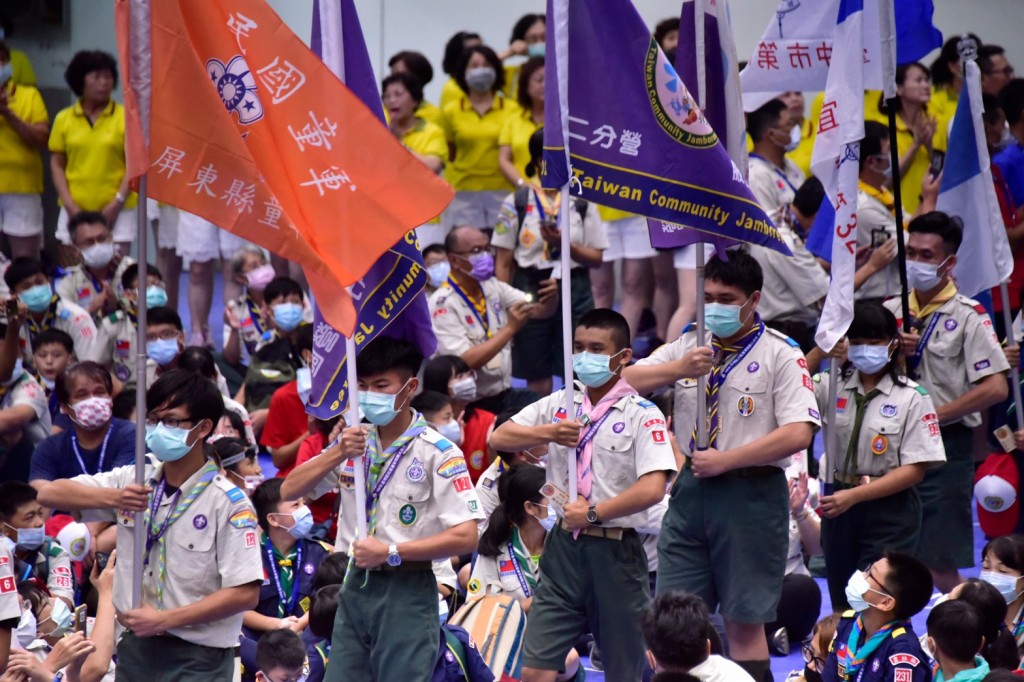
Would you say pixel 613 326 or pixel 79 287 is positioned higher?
pixel 613 326

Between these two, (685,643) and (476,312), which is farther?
(476,312)

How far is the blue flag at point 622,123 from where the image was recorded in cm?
616

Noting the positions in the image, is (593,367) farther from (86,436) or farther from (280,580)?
(86,436)

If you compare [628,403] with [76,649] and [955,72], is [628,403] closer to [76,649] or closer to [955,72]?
[76,649]

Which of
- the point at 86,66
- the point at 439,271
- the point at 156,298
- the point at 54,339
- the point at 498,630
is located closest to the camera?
the point at 498,630

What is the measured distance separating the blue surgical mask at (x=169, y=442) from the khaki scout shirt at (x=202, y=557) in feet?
0.39

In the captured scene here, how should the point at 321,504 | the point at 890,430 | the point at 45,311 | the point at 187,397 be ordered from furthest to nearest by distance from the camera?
the point at 45,311 → the point at 321,504 → the point at 890,430 → the point at 187,397

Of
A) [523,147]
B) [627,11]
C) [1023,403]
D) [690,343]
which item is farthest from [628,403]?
[523,147]

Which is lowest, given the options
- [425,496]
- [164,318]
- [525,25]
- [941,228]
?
[425,496]

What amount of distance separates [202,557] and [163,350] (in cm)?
402

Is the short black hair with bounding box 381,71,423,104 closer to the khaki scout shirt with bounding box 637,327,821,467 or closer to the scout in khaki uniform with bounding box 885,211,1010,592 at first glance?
the scout in khaki uniform with bounding box 885,211,1010,592

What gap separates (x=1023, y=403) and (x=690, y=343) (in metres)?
3.05

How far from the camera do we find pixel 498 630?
270 inches

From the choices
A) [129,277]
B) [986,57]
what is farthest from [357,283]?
[986,57]
